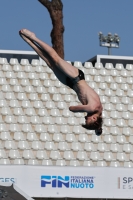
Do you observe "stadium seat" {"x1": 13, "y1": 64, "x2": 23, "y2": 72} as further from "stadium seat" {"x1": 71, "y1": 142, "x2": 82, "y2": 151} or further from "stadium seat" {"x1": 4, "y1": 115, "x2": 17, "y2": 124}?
"stadium seat" {"x1": 71, "y1": 142, "x2": 82, "y2": 151}

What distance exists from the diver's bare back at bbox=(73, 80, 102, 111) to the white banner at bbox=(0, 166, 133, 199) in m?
10.5

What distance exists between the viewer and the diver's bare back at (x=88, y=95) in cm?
658

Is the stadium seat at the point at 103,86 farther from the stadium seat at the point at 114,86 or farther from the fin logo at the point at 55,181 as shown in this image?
the fin logo at the point at 55,181

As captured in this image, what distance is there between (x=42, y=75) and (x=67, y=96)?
1345 millimetres

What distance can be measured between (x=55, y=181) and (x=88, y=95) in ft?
35.9

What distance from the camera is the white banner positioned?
16.9 metres

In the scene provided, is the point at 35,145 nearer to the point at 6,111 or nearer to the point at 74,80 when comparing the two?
the point at 6,111

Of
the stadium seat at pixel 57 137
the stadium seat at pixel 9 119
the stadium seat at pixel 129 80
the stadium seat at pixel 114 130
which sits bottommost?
the stadium seat at pixel 114 130

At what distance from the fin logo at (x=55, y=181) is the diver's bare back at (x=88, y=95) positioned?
10732 mm

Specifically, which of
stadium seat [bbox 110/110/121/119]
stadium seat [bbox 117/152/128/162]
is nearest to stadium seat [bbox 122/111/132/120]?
stadium seat [bbox 110/110/121/119]

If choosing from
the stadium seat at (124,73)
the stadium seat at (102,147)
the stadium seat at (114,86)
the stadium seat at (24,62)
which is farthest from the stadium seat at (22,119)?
the stadium seat at (124,73)

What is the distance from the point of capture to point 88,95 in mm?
6594

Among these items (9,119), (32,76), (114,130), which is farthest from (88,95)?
(32,76)

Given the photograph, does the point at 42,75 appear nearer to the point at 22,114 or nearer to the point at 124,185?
the point at 22,114
